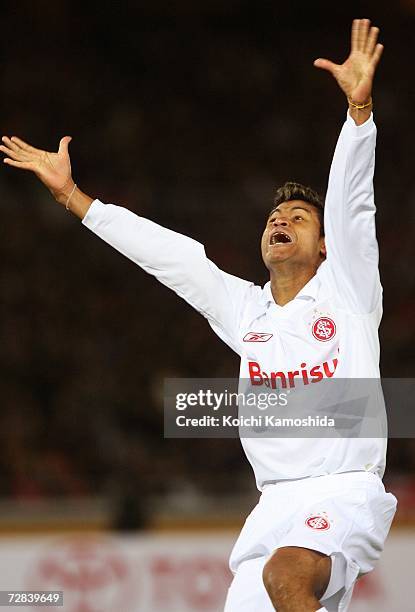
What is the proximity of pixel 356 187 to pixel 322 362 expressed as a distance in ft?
2.13

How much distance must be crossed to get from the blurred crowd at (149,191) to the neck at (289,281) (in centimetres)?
356

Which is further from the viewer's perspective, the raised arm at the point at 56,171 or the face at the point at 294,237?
the raised arm at the point at 56,171

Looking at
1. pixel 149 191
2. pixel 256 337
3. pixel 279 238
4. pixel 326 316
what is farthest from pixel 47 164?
pixel 149 191

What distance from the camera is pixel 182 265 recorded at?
4352mm

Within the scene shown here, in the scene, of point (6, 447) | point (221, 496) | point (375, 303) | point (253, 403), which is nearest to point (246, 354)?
point (253, 403)

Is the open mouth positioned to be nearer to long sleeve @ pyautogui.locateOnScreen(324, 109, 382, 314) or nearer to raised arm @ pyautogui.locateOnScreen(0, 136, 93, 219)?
long sleeve @ pyautogui.locateOnScreen(324, 109, 382, 314)

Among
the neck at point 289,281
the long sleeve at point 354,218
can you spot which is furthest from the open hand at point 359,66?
the neck at point 289,281

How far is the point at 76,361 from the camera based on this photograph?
970cm

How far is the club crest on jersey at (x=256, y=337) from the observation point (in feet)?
13.5

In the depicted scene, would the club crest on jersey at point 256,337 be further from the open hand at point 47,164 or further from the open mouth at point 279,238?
the open hand at point 47,164

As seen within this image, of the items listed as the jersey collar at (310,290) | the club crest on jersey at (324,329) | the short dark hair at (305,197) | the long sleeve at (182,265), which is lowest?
the club crest on jersey at (324,329)

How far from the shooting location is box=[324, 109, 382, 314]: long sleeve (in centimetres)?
382

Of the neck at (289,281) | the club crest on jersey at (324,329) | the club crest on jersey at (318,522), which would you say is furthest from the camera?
the neck at (289,281)

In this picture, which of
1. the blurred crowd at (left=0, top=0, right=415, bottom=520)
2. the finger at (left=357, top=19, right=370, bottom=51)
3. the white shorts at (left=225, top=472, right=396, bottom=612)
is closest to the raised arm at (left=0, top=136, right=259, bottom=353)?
the white shorts at (left=225, top=472, right=396, bottom=612)
